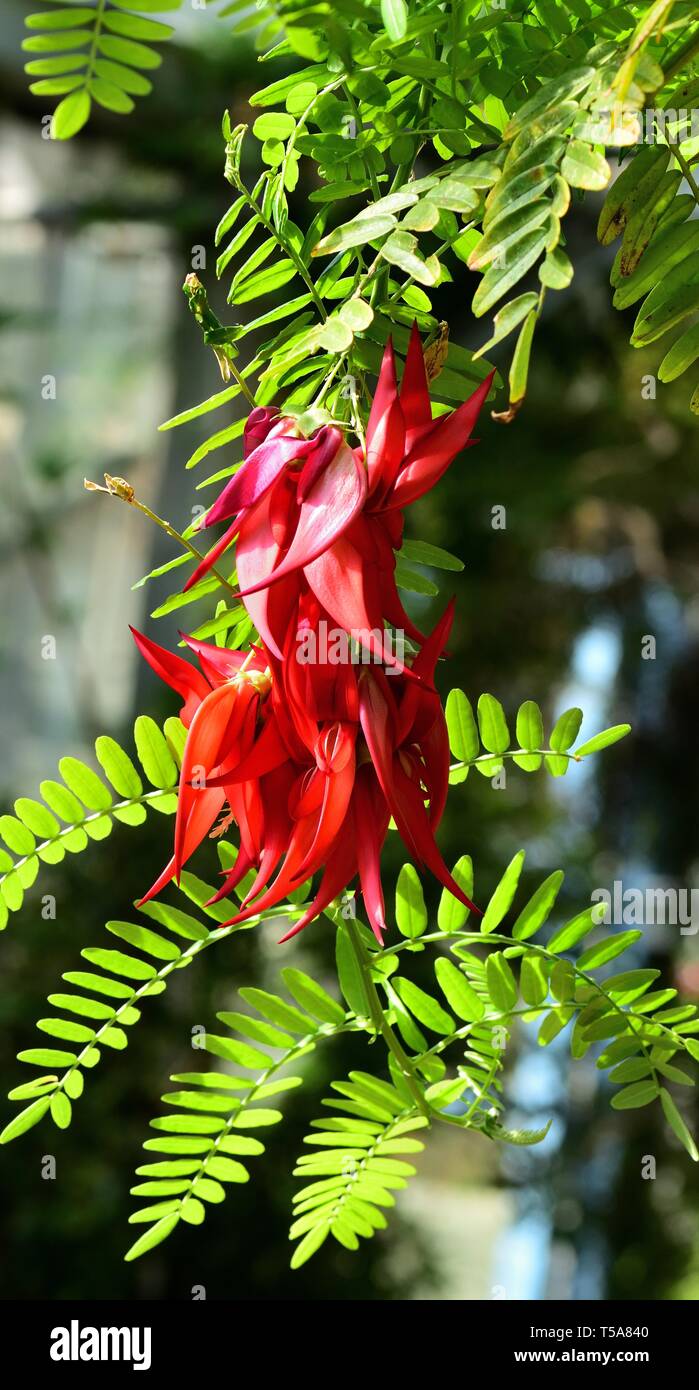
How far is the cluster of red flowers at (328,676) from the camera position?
0.86 ft

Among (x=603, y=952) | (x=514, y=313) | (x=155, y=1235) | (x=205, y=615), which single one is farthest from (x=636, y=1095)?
(x=205, y=615)

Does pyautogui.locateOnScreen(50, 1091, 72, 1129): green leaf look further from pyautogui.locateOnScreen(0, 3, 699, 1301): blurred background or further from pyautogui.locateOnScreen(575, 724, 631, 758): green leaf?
pyautogui.locateOnScreen(0, 3, 699, 1301): blurred background

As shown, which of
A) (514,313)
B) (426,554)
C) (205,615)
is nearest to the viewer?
(514,313)

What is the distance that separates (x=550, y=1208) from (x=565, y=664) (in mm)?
687

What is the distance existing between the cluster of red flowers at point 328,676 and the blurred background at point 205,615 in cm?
110

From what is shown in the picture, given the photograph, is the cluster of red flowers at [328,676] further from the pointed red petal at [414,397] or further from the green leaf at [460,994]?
the green leaf at [460,994]

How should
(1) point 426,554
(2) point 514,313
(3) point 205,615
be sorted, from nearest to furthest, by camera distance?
(2) point 514,313 < (1) point 426,554 < (3) point 205,615

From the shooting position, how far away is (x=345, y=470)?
26 cm

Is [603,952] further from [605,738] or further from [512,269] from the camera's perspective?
[512,269]

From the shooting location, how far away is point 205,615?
4.74ft

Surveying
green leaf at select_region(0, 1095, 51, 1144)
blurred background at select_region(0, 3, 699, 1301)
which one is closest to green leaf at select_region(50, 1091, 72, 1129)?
green leaf at select_region(0, 1095, 51, 1144)

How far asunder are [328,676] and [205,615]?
1.18 m
